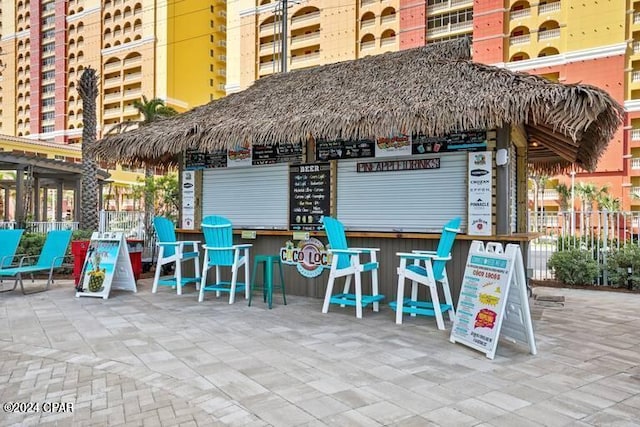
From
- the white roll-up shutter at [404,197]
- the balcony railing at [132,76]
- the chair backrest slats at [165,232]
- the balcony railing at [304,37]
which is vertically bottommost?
the chair backrest slats at [165,232]

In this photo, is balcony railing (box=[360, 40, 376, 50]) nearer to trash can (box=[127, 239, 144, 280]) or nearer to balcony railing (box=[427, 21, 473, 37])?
balcony railing (box=[427, 21, 473, 37])

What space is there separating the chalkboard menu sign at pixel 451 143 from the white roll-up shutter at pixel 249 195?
6.52ft

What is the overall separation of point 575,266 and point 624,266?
2.43 feet

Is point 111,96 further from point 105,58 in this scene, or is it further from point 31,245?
point 31,245

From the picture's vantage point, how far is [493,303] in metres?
3.74

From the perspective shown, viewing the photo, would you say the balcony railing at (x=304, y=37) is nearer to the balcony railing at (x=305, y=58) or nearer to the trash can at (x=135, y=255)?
the balcony railing at (x=305, y=58)

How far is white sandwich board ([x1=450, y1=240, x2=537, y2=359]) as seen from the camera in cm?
367

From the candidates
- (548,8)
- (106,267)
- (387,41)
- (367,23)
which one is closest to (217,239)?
(106,267)

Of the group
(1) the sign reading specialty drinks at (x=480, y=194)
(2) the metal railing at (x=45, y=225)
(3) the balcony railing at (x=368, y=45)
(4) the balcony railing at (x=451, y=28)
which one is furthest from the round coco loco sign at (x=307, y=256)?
(3) the balcony railing at (x=368, y=45)

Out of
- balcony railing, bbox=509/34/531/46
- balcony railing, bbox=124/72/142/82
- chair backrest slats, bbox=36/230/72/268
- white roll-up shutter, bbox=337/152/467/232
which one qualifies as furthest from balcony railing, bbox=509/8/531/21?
balcony railing, bbox=124/72/142/82

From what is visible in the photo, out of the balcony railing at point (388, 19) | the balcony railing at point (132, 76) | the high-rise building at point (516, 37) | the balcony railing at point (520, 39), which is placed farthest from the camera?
the balcony railing at point (132, 76)

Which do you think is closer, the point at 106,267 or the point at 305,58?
the point at 106,267

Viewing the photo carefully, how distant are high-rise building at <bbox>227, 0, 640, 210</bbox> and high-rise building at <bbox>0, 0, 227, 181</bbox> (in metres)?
10.6

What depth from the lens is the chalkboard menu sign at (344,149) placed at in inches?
241
